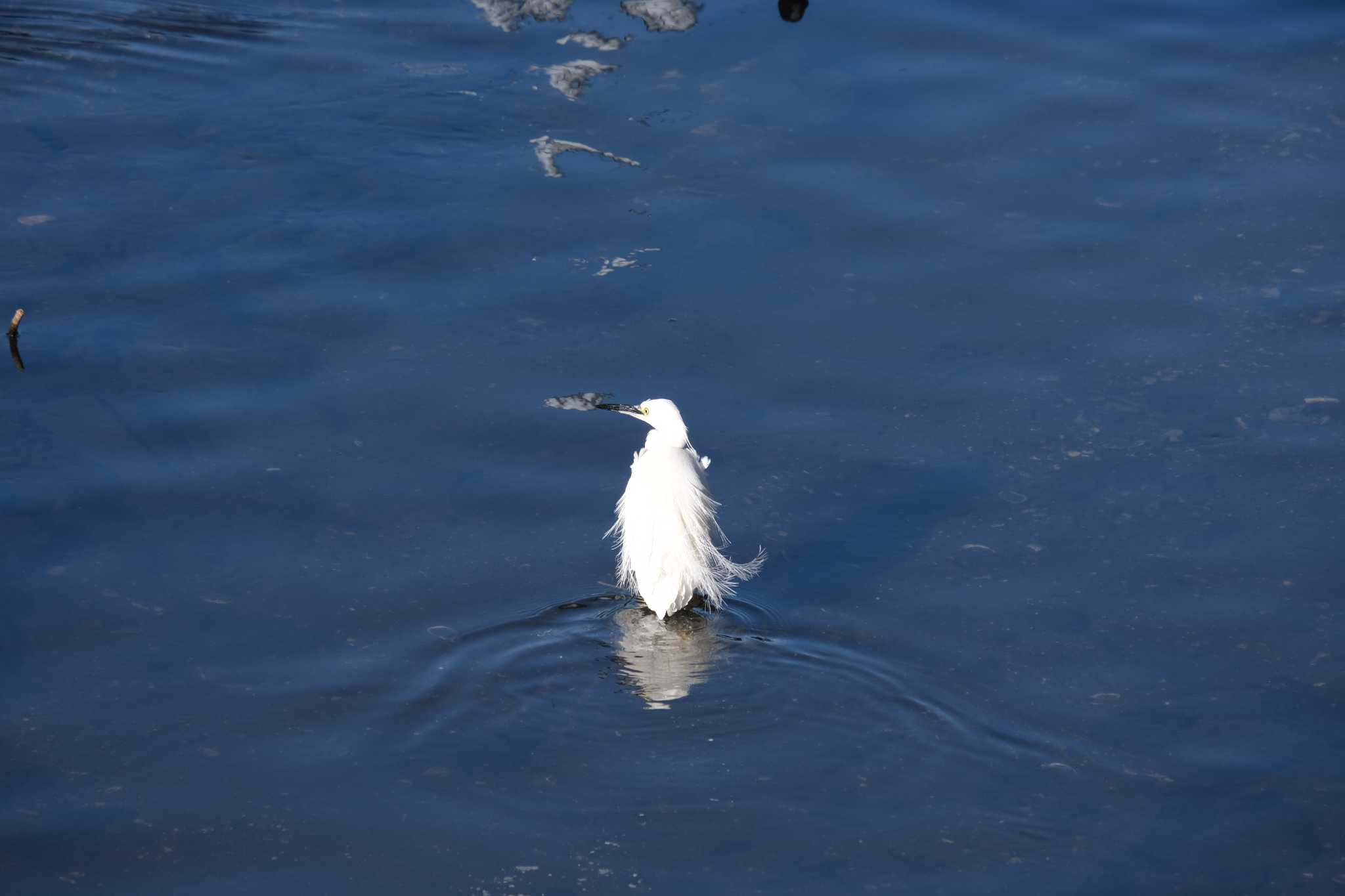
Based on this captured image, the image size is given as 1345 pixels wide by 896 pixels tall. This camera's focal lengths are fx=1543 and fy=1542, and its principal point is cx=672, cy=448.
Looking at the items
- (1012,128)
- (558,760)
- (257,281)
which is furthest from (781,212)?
(558,760)

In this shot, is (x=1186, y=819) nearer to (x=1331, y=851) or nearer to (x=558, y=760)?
(x=1331, y=851)

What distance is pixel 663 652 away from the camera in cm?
596

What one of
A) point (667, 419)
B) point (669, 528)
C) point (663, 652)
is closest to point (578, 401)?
point (667, 419)

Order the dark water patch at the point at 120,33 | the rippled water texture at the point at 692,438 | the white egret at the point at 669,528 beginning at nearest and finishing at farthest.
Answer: the rippled water texture at the point at 692,438, the white egret at the point at 669,528, the dark water patch at the point at 120,33

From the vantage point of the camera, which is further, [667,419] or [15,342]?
[15,342]

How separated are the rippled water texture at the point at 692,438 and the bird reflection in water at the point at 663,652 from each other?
0.07ft

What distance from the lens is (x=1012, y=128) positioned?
924 centimetres

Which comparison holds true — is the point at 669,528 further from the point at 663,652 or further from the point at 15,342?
the point at 15,342

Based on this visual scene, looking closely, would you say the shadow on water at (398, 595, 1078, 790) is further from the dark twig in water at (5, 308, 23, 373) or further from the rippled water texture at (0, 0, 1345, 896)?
the dark twig in water at (5, 308, 23, 373)

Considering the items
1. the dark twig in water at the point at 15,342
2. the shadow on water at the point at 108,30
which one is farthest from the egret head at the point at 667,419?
the shadow on water at the point at 108,30

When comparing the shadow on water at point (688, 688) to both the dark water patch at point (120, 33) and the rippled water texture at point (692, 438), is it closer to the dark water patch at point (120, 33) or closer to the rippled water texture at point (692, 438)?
the rippled water texture at point (692, 438)

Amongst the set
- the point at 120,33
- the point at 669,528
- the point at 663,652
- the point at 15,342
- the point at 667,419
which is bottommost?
the point at 663,652

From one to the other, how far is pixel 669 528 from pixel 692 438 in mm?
1088

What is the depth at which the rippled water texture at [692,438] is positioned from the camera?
16.5 ft
